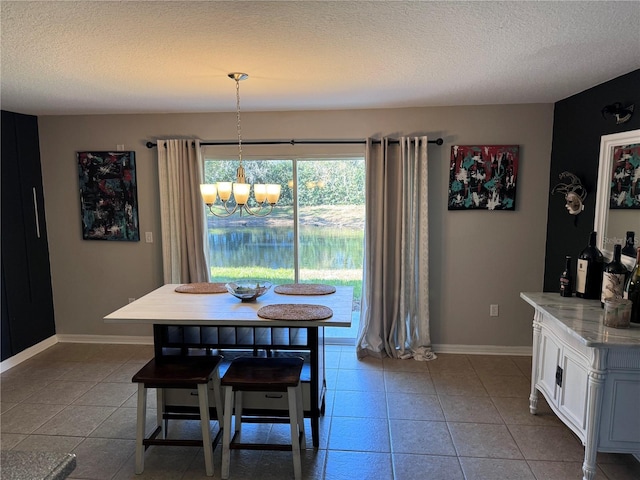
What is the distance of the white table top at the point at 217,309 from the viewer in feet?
7.63

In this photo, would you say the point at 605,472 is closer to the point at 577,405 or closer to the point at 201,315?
the point at 577,405

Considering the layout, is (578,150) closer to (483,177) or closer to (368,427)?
(483,177)

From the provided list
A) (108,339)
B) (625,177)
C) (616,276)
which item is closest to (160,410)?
(108,339)

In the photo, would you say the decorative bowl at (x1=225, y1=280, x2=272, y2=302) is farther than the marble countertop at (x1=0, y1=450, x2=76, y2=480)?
Yes

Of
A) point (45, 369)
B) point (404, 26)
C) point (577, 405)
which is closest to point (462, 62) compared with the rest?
point (404, 26)

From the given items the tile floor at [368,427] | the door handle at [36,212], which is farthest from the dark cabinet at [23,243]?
the tile floor at [368,427]

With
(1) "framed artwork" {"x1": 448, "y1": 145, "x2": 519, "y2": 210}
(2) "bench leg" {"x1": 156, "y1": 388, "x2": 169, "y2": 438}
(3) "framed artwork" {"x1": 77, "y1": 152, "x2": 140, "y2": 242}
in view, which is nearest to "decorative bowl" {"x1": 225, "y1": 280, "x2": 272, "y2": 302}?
(2) "bench leg" {"x1": 156, "y1": 388, "x2": 169, "y2": 438}

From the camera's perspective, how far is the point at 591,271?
2633 mm

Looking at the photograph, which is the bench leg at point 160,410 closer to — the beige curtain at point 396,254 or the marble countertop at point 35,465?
the marble countertop at point 35,465

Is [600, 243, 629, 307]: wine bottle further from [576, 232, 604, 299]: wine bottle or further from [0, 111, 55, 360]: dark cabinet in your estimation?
[0, 111, 55, 360]: dark cabinet

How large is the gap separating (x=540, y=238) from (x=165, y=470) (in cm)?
352

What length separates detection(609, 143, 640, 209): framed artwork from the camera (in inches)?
101

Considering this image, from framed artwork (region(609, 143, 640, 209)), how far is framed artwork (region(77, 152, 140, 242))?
403 centimetres

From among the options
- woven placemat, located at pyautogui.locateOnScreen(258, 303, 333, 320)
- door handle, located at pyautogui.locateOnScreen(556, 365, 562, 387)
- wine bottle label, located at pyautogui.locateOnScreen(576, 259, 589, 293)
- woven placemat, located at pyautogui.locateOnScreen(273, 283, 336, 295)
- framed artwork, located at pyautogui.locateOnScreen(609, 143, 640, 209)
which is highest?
framed artwork, located at pyautogui.locateOnScreen(609, 143, 640, 209)
